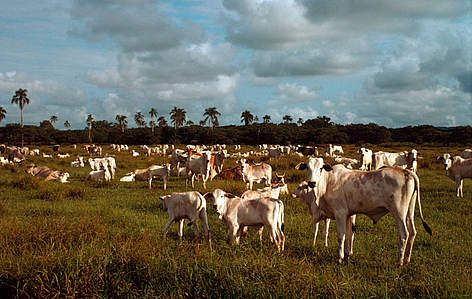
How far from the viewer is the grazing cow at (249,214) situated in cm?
1090

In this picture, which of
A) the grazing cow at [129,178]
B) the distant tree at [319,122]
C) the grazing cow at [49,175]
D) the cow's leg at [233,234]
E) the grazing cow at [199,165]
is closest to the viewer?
the cow's leg at [233,234]

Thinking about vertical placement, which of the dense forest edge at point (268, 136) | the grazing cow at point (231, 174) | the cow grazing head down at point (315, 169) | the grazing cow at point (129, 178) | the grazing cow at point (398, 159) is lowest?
the grazing cow at point (129, 178)

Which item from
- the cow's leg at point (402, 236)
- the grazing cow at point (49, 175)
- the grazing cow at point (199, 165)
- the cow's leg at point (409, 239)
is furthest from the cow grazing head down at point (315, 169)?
the grazing cow at point (49, 175)

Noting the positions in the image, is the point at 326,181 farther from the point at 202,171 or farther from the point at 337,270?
the point at 202,171

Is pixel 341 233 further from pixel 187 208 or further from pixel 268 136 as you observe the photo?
pixel 268 136

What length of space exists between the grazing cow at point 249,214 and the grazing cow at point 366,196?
1173 millimetres

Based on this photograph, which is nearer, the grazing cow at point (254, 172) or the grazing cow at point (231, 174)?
the grazing cow at point (254, 172)

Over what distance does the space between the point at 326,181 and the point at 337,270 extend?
256 centimetres

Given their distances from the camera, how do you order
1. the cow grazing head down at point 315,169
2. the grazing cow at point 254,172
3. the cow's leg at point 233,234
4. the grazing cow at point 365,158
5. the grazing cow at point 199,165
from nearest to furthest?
the cow grazing head down at point 315,169 < the cow's leg at point 233,234 < the grazing cow at point 254,172 < the grazing cow at point 199,165 < the grazing cow at point 365,158

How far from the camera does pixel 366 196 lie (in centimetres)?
983

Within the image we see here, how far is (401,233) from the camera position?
9289 millimetres

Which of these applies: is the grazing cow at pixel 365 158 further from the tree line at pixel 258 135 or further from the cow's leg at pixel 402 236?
the tree line at pixel 258 135

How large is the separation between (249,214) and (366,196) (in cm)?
310

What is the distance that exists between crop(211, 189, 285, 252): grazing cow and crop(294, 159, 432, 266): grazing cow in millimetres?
1173
